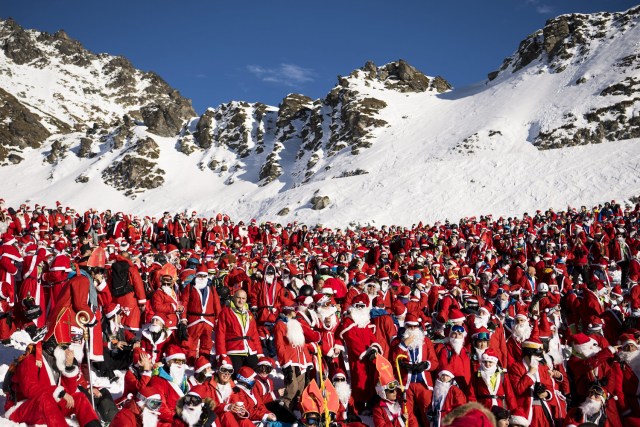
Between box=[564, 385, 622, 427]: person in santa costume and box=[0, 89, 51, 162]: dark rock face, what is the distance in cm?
8725

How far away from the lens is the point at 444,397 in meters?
5.96

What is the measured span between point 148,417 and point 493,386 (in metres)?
4.06

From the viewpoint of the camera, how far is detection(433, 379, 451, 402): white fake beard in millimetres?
5980

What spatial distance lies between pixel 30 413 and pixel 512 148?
44.6 meters

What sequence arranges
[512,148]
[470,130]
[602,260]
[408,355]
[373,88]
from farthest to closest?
[373,88], [470,130], [512,148], [602,260], [408,355]

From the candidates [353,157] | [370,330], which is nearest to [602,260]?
[370,330]

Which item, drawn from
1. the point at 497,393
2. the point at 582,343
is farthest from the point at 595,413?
the point at 582,343

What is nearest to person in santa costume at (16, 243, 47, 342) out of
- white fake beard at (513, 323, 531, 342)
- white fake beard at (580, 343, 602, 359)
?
white fake beard at (513, 323, 531, 342)

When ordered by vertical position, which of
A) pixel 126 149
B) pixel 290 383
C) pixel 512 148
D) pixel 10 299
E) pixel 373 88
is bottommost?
pixel 290 383

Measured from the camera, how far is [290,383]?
7109 millimetres

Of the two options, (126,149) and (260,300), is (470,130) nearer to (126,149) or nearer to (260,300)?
(260,300)

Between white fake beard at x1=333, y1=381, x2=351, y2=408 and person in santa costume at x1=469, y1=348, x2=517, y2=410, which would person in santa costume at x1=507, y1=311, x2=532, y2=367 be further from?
white fake beard at x1=333, y1=381, x2=351, y2=408

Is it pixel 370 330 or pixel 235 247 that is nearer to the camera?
pixel 370 330

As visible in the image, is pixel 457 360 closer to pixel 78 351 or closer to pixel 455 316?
pixel 455 316
